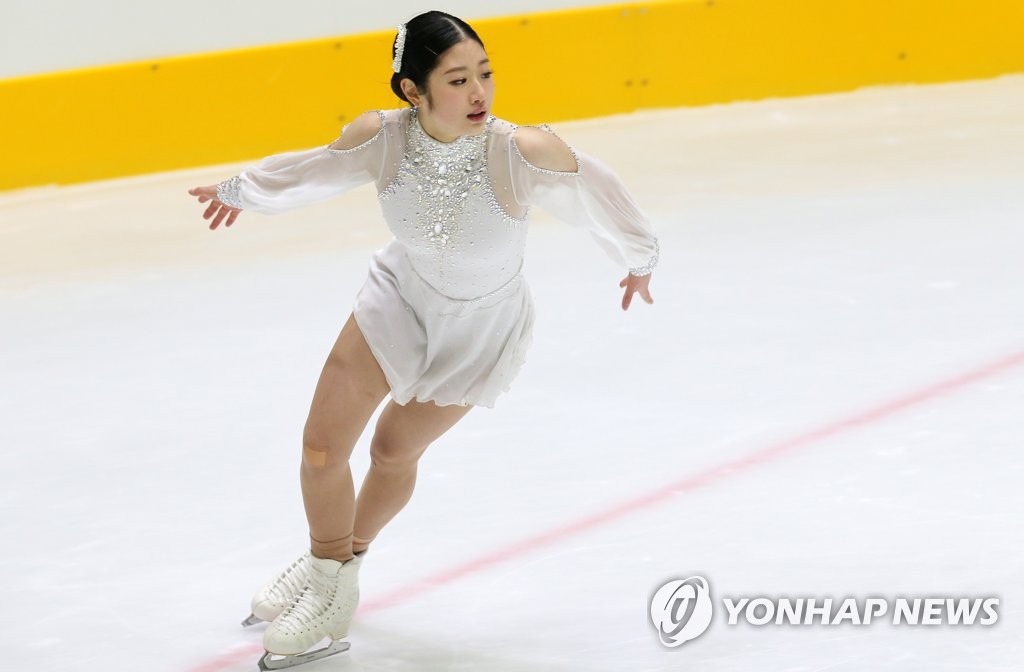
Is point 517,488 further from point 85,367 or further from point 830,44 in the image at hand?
point 830,44

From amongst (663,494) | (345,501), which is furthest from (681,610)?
(345,501)

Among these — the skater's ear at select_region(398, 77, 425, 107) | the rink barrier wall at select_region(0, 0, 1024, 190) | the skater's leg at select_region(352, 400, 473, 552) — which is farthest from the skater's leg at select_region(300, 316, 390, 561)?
the rink barrier wall at select_region(0, 0, 1024, 190)

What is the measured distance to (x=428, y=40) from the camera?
8.91ft

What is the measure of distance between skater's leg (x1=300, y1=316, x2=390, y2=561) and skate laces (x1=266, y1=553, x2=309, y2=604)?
0.18m

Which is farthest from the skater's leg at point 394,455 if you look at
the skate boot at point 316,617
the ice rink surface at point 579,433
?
the ice rink surface at point 579,433

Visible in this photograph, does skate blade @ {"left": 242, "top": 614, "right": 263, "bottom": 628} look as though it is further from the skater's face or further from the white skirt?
the skater's face

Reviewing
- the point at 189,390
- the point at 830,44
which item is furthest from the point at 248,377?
the point at 830,44

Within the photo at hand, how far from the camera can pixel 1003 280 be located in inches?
192

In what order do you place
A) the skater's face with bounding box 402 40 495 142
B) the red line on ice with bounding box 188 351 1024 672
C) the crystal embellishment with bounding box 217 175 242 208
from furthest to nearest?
the red line on ice with bounding box 188 351 1024 672
the crystal embellishment with bounding box 217 175 242 208
the skater's face with bounding box 402 40 495 142

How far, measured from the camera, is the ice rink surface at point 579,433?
2996 mm

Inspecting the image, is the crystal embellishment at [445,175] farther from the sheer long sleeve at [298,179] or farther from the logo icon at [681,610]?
the logo icon at [681,610]

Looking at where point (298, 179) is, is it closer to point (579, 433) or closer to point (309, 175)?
point (309, 175)

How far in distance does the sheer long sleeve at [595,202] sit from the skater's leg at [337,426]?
42cm

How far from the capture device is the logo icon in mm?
2910
